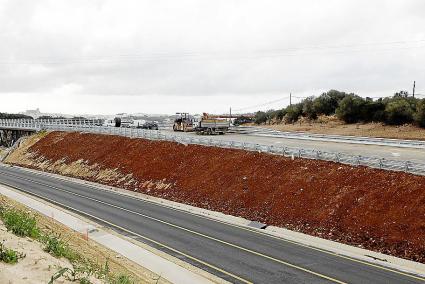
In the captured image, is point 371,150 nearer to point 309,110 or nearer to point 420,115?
point 420,115

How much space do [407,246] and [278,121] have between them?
70.7m

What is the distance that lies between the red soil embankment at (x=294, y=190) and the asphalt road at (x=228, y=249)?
102 inches

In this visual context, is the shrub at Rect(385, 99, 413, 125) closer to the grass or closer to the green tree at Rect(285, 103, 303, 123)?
the green tree at Rect(285, 103, 303, 123)

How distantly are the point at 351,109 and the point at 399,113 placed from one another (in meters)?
9.71

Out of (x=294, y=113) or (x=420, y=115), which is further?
(x=294, y=113)

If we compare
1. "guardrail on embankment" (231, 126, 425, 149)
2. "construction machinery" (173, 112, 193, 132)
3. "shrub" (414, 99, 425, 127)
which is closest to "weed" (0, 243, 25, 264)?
"guardrail on embankment" (231, 126, 425, 149)

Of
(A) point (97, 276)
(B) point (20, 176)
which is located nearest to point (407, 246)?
(A) point (97, 276)

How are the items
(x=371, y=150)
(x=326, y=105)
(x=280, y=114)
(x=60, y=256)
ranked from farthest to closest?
(x=280, y=114)
(x=326, y=105)
(x=371, y=150)
(x=60, y=256)

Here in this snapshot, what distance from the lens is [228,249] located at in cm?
2122

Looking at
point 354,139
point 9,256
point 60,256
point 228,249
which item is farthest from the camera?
point 354,139

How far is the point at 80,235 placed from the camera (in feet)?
76.3

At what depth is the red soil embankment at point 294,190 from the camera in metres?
21.9

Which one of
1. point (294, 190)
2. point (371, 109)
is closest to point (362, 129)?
point (371, 109)

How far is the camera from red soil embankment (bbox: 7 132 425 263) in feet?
71.8
